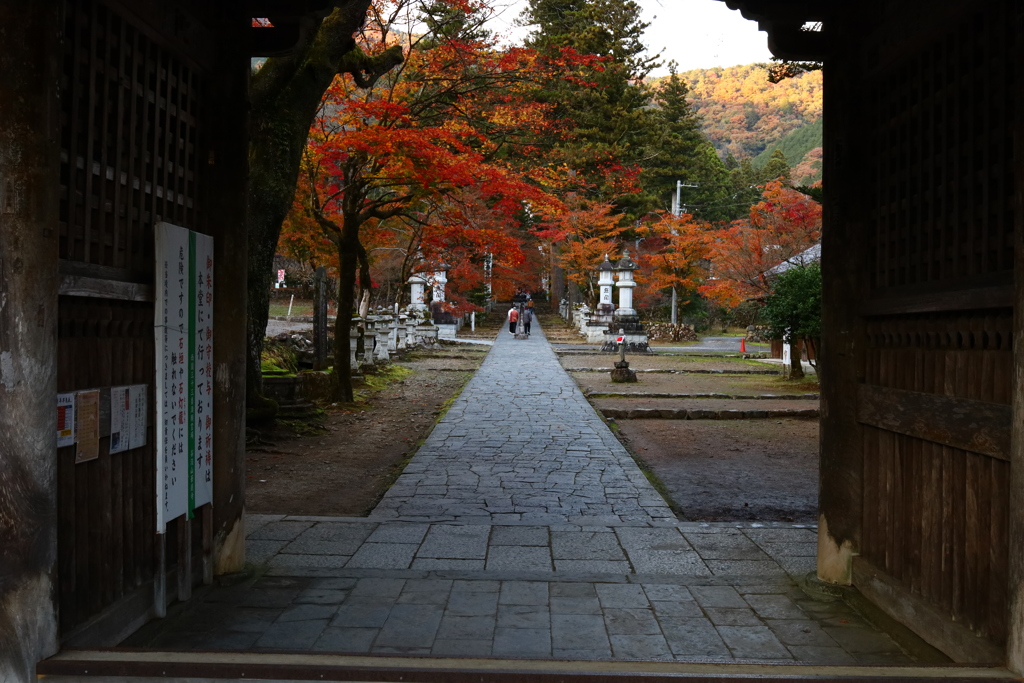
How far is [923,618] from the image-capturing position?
3648 mm

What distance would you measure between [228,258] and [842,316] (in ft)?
12.1

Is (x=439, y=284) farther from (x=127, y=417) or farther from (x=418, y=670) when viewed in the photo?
(x=418, y=670)

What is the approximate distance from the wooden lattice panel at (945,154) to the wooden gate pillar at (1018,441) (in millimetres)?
214

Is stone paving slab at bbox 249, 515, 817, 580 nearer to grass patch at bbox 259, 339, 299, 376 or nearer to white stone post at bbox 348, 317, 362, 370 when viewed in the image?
grass patch at bbox 259, 339, 299, 376

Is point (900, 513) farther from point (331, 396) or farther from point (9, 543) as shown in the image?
point (331, 396)

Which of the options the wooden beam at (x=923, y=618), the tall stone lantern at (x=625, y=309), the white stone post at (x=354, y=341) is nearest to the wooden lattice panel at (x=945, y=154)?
the wooden beam at (x=923, y=618)

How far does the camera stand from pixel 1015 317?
2934 millimetres


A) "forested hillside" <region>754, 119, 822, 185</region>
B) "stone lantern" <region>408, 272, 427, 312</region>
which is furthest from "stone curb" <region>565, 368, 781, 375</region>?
"forested hillside" <region>754, 119, 822, 185</region>

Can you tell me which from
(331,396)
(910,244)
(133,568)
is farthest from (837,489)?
(331,396)

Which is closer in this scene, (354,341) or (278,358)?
(278,358)

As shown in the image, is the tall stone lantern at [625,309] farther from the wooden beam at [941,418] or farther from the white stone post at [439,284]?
the wooden beam at [941,418]

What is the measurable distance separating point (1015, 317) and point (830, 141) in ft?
6.61

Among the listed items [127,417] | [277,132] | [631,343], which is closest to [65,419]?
[127,417]

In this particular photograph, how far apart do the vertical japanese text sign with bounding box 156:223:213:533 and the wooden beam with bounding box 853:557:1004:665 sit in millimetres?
3733
